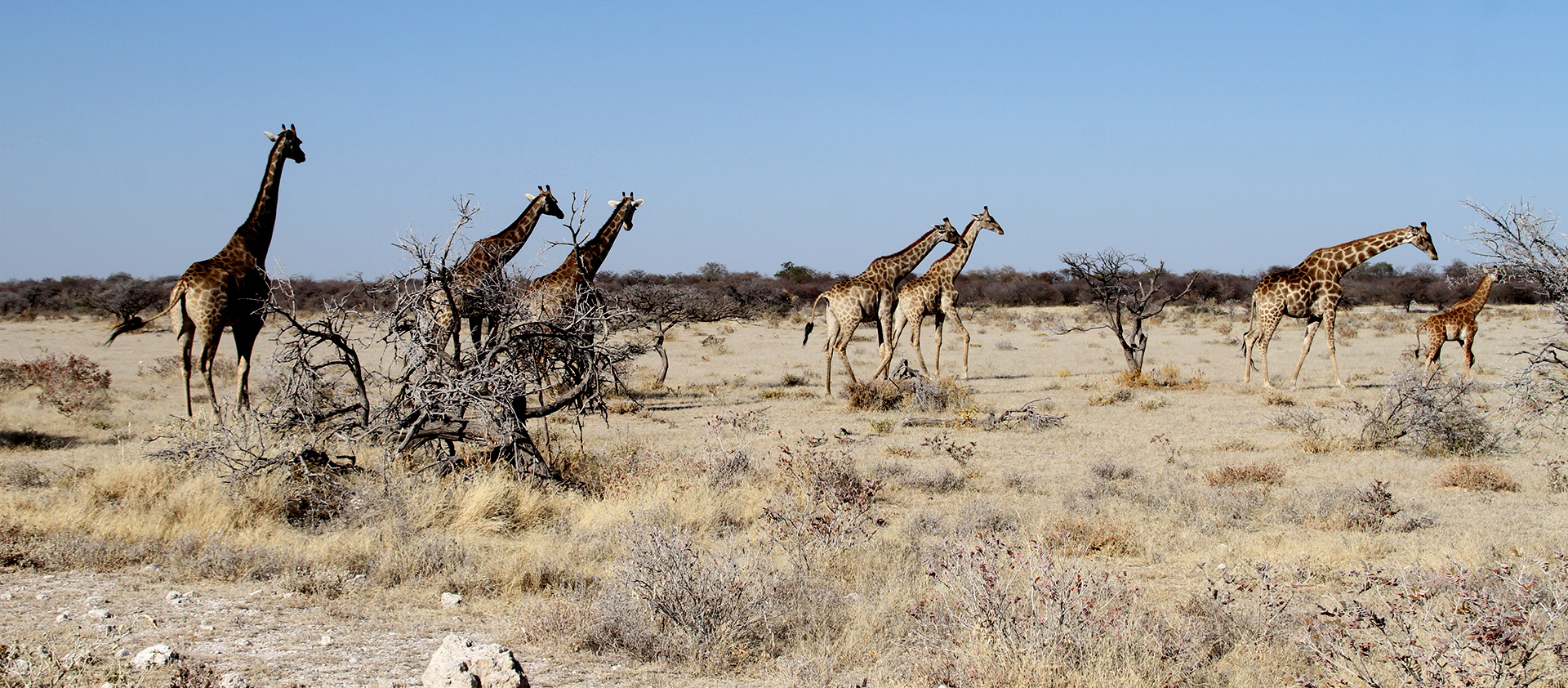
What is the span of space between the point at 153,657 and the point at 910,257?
13.2m

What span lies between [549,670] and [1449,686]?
345 centimetres

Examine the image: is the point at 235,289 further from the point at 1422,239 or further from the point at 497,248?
the point at 1422,239

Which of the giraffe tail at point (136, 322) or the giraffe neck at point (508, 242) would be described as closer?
the giraffe tail at point (136, 322)

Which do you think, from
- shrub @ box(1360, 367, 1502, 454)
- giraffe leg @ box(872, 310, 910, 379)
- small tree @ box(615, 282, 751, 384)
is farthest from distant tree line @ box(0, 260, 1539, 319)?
shrub @ box(1360, 367, 1502, 454)

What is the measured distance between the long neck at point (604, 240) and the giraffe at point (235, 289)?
344 cm

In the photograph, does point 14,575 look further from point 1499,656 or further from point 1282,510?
point 1282,510

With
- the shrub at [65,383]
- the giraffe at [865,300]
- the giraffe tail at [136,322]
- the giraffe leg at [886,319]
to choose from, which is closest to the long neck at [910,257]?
the giraffe at [865,300]

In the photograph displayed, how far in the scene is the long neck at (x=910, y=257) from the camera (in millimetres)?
16172

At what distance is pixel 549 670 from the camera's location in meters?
4.56

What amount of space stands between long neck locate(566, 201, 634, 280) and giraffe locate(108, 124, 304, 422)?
135 inches

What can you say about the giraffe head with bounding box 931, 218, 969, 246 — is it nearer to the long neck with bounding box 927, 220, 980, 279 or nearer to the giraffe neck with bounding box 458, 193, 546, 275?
the long neck with bounding box 927, 220, 980, 279

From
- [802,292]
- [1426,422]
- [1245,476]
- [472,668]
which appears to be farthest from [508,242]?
[802,292]

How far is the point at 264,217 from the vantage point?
1195 centimetres

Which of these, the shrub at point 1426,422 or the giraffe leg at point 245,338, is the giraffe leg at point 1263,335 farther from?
the giraffe leg at point 245,338
